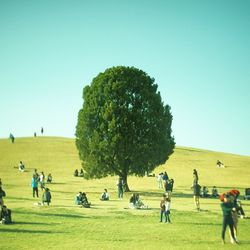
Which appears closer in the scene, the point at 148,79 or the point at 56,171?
the point at 148,79

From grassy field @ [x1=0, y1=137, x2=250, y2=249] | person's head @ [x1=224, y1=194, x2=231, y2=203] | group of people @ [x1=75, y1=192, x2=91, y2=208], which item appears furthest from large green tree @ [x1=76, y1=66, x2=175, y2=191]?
person's head @ [x1=224, y1=194, x2=231, y2=203]

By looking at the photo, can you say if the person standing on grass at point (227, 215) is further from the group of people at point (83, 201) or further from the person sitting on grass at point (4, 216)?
the group of people at point (83, 201)

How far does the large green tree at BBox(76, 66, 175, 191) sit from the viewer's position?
1581 inches

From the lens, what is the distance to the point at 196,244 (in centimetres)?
1638

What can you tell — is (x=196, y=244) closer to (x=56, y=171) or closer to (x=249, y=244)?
(x=249, y=244)

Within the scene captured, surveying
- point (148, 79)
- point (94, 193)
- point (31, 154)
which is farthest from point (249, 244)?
point (31, 154)

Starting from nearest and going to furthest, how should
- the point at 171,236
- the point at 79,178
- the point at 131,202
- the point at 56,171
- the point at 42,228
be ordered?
the point at 171,236 < the point at 42,228 < the point at 131,202 < the point at 79,178 < the point at 56,171

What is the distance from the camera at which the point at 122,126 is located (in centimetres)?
4034

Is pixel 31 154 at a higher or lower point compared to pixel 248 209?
higher

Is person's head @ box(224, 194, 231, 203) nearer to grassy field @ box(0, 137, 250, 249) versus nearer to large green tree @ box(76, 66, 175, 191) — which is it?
grassy field @ box(0, 137, 250, 249)

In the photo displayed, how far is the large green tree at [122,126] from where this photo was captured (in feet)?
132

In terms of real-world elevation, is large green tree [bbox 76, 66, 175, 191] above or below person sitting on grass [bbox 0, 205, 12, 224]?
above

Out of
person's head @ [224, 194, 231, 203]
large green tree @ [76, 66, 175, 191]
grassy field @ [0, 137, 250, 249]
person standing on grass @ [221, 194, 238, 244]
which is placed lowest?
grassy field @ [0, 137, 250, 249]

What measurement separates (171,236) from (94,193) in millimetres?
23262
